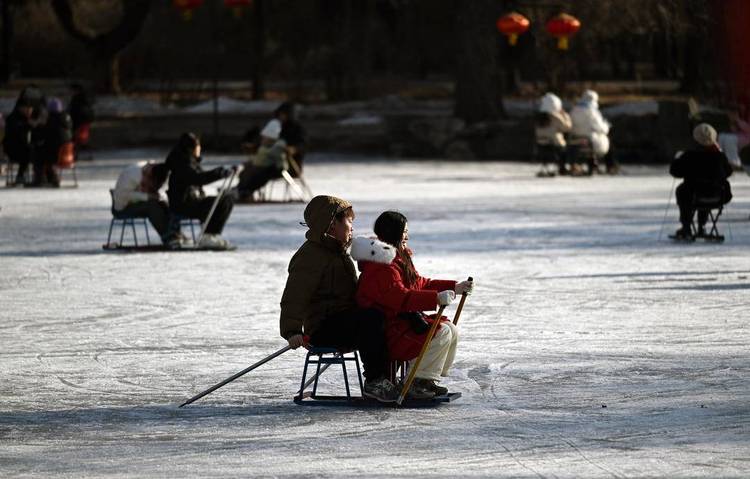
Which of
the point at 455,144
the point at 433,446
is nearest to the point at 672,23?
the point at 455,144

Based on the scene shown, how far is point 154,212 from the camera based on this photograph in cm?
1598

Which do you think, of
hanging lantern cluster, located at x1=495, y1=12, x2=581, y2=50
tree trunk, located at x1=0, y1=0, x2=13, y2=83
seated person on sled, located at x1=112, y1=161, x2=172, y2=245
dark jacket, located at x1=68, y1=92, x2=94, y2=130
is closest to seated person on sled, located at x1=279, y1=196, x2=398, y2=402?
seated person on sled, located at x1=112, y1=161, x2=172, y2=245

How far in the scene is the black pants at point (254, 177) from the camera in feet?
70.8

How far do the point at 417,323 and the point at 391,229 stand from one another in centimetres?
49

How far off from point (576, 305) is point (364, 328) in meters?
4.39

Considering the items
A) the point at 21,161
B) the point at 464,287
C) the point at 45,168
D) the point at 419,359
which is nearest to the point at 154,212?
the point at 419,359

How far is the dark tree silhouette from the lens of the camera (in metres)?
42.5

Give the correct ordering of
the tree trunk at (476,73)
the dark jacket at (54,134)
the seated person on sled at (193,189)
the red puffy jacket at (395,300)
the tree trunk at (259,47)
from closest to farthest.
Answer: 1. the red puffy jacket at (395,300)
2. the seated person on sled at (193,189)
3. the dark jacket at (54,134)
4. the tree trunk at (476,73)
5. the tree trunk at (259,47)

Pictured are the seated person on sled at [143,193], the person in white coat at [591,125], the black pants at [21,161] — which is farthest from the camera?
the person in white coat at [591,125]

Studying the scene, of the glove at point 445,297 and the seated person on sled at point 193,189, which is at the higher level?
the glove at point 445,297

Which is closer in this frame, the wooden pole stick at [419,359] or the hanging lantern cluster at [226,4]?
the wooden pole stick at [419,359]

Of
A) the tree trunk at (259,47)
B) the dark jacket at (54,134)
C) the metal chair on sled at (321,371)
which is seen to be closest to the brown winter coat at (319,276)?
the metal chair on sled at (321,371)

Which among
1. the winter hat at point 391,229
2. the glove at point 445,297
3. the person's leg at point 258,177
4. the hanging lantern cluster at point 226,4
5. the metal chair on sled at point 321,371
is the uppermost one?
the hanging lantern cluster at point 226,4

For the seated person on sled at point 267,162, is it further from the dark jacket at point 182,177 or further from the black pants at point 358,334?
the black pants at point 358,334
